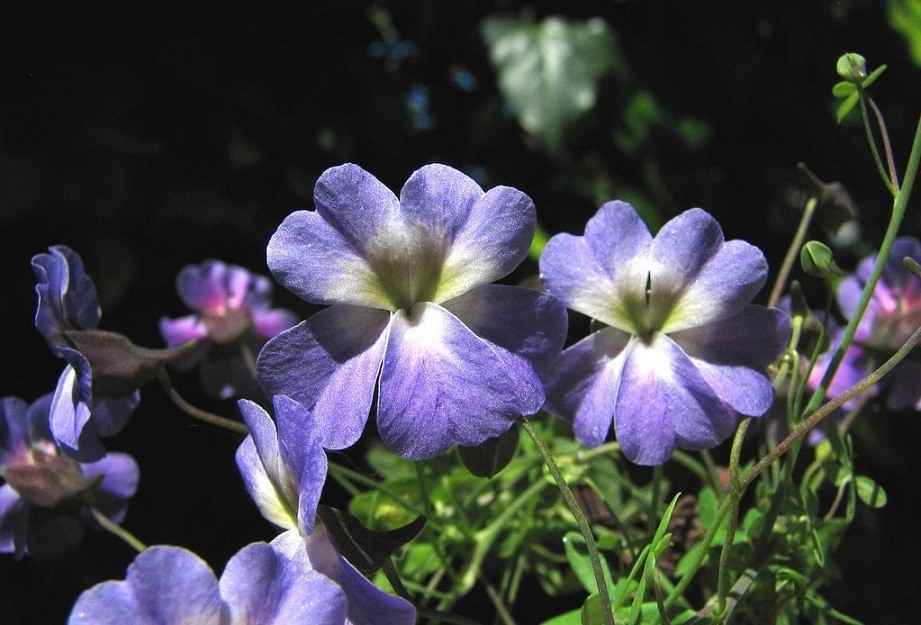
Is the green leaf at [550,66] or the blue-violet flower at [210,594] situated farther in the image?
the green leaf at [550,66]

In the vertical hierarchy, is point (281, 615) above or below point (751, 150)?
above

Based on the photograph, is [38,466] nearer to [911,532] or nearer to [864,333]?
[864,333]

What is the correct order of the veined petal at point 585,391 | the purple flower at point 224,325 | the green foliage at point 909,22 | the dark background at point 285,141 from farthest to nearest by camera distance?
the green foliage at point 909,22
the dark background at point 285,141
the purple flower at point 224,325
the veined petal at point 585,391

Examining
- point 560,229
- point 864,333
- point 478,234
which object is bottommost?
point 560,229

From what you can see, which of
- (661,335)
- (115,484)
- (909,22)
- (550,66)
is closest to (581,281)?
(661,335)

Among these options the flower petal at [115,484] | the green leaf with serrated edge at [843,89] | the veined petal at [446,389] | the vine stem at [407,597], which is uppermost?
the green leaf with serrated edge at [843,89]

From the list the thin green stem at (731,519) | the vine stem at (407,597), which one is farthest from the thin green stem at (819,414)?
the vine stem at (407,597)


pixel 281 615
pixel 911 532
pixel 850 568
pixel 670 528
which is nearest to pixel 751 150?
pixel 911 532

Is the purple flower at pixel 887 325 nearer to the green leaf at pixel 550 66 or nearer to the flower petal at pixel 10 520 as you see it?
the flower petal at pixel 10 520
